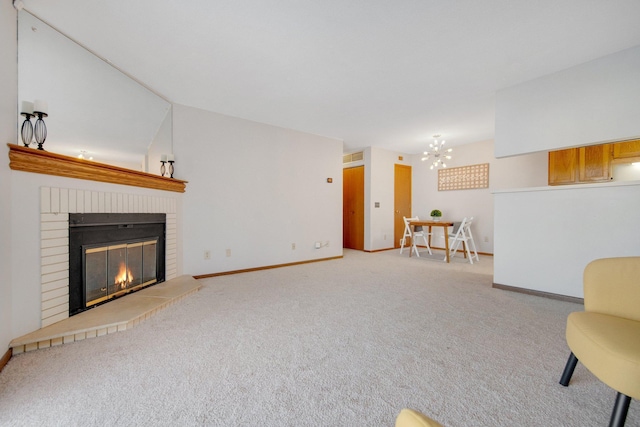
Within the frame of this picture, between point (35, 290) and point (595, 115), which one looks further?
point (595, 115)

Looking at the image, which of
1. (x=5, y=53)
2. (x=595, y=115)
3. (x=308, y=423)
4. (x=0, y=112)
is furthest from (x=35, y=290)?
(x=595, y=115)

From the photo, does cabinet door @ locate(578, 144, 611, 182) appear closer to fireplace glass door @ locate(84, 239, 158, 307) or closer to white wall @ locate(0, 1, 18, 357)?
fireplace glass door @ locate(84, 239, 158, 307)

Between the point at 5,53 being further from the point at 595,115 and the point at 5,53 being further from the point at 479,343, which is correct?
the point at 595,115

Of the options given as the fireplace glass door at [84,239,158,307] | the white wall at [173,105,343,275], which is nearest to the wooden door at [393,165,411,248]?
the white wall at [173,105,343,275]

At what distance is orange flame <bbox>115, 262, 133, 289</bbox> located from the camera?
254cm

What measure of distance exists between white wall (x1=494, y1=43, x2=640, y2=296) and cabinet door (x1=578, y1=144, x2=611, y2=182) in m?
1.72

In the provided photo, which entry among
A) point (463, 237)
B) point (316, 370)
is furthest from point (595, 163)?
point (316, 370)

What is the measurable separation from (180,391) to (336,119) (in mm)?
3735

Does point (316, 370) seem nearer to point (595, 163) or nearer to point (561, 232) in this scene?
point (561, 232)

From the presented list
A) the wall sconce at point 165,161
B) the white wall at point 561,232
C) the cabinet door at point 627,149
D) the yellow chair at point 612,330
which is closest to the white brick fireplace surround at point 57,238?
the wall sconce at point 165,161

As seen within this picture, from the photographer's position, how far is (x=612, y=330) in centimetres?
114

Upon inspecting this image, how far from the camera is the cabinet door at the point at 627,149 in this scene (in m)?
3.56

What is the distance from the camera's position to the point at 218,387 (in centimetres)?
136

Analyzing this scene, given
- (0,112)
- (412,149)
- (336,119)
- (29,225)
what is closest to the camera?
(0,112)
